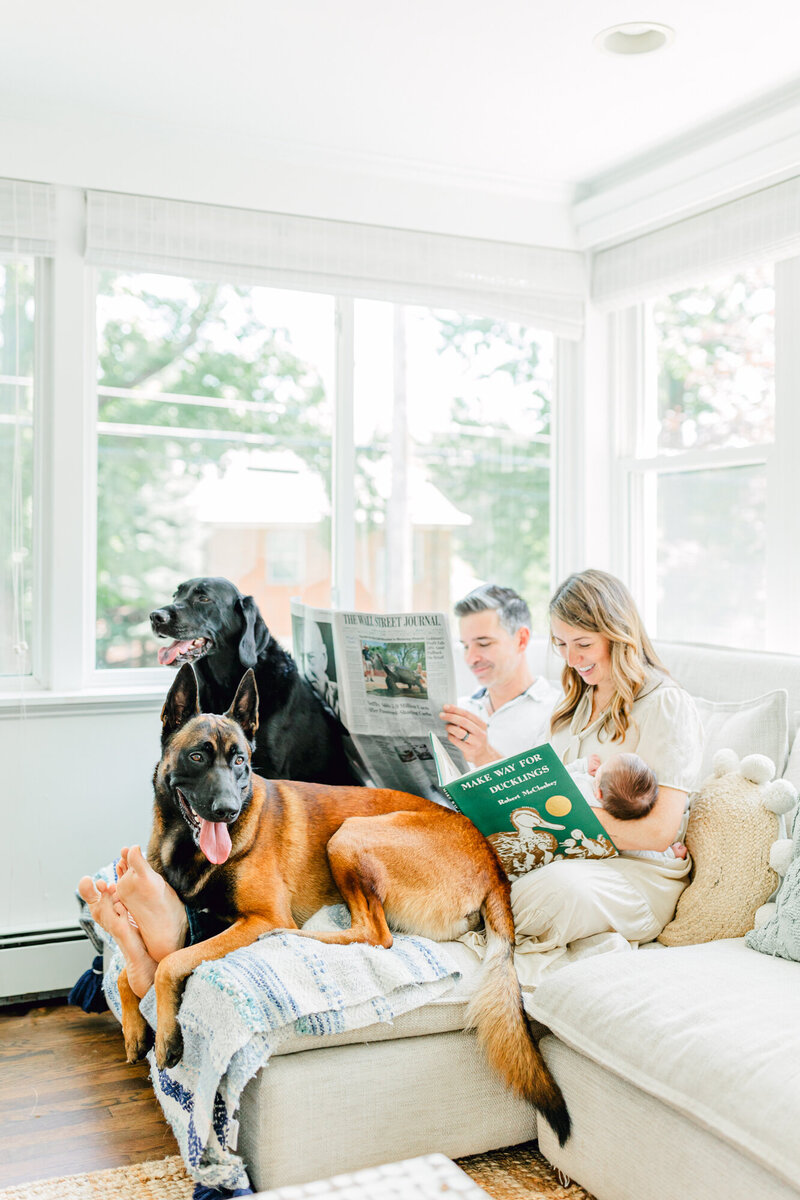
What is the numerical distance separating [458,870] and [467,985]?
0.80 feet

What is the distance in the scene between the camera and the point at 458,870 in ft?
6.91

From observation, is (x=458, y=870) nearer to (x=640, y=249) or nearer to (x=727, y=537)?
(x=727, y=537)

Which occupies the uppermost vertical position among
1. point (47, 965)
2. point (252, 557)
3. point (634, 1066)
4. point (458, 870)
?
point (252, 557)

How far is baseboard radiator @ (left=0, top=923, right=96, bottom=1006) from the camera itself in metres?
2.81

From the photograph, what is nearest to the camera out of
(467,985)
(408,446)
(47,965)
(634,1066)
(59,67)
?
(634,1066)

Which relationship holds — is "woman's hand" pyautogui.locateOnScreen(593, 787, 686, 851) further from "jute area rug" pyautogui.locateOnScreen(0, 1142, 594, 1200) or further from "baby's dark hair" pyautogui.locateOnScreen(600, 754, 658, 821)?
"jute area rug" pyautogui.locateOnScreen(0, 1142, 594, 1200)

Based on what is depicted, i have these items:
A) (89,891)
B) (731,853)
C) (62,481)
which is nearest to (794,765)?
(731,853)

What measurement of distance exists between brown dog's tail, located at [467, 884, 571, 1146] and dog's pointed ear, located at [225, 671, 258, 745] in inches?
26.2

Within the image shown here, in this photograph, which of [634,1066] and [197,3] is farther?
[197,3]

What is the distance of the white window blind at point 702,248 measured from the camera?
291cm

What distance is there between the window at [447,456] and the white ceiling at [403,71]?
611 millimetres

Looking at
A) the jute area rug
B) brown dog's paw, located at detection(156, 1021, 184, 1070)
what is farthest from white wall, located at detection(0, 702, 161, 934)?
brown dog's paw, located at detection(156, 1021, 184, 1070)

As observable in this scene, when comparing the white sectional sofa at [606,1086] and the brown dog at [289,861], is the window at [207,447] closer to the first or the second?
the brown dog at [289,861]

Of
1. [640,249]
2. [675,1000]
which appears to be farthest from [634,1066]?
[640,249]
